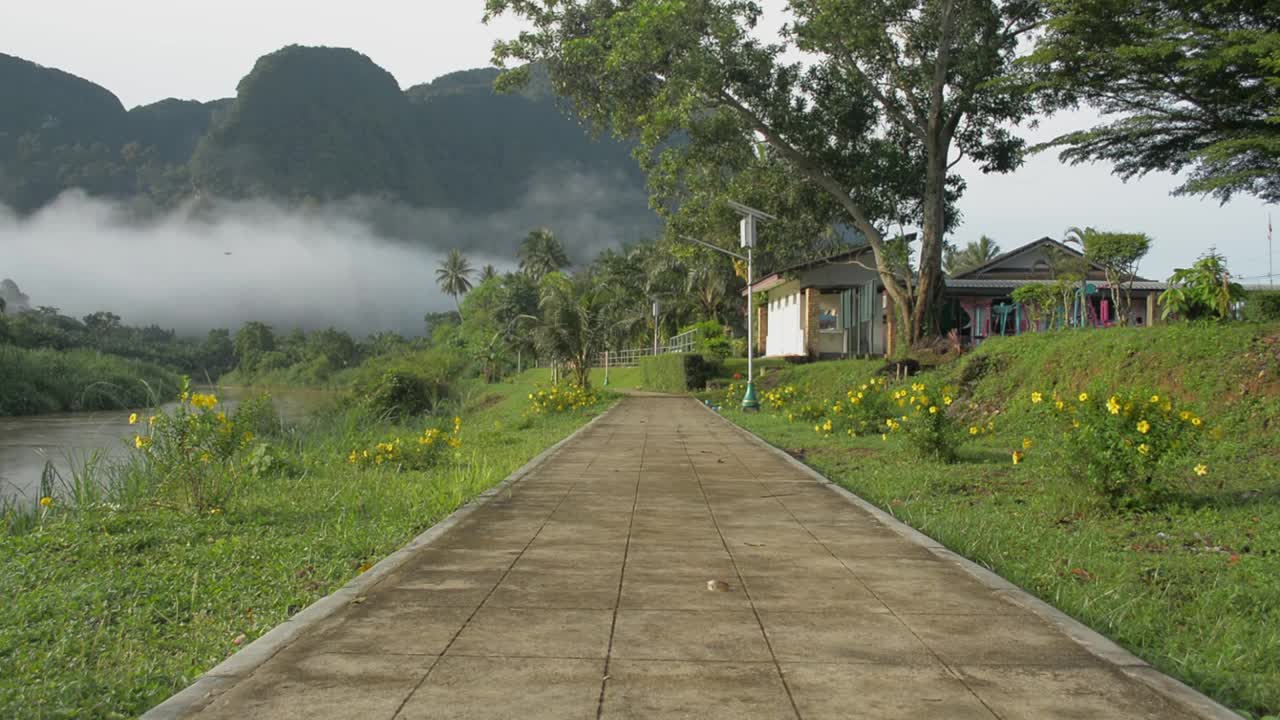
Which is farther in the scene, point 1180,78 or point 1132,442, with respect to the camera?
point 1180,78

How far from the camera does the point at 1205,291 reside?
11.6 m

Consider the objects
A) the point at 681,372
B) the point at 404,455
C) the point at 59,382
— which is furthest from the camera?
the point at 59,382

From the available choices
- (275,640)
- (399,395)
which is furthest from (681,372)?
(275,640)

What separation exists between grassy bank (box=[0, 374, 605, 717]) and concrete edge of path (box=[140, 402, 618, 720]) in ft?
0.80

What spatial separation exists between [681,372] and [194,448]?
2679 centimetres

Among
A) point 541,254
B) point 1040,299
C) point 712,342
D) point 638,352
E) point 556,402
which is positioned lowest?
point 556,402

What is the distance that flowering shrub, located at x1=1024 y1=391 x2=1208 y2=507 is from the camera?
7066 millimetres

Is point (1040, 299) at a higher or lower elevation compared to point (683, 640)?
higher

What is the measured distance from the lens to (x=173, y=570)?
5656mm

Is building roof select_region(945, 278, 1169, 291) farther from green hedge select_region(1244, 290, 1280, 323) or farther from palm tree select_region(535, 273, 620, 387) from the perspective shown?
green hedge select_region(1244, 290, 1280, 323)

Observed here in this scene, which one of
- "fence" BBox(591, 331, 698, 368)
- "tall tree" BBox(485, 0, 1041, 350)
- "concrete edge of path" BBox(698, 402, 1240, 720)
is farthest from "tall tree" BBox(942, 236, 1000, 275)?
"concrete edge of path" BBox(698, 402, 1240, 720)

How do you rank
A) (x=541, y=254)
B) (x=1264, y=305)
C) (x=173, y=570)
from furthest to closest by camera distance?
(x=541, y=254) → (x=1264, y=305) → (x=173, y=570)

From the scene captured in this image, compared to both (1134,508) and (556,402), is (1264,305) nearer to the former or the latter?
(1134,508)

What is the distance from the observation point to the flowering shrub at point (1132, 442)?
7066 mm
